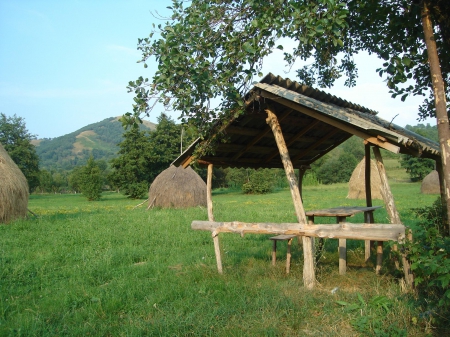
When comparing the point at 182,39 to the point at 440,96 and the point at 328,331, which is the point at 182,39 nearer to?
the point at 440,96

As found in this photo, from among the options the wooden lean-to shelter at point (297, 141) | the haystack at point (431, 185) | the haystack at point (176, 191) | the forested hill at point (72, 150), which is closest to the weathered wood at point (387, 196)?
the wooden lean-to shelter at point (297, 141)

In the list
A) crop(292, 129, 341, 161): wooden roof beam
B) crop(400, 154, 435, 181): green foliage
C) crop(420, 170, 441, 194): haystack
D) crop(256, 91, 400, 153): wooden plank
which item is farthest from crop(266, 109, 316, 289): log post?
crop(400, 154, 435, 181): green foliage

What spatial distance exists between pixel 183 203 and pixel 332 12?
17.3 meters

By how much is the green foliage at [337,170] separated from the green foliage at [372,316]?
54085 millimetres

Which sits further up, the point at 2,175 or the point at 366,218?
the point at 2,175

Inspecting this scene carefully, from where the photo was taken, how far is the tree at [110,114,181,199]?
3778cm

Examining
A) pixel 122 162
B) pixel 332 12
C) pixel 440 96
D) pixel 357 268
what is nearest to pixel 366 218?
pixel 357 268

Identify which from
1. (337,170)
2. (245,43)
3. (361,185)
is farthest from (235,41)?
(337,170)

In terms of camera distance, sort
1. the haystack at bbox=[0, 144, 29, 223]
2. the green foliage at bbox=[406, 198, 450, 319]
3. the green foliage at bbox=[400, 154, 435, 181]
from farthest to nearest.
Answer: the green foliage at bbox=[400, 154, 435, 181] → the haystack at bbox=[0, 144, 29, 223] → the green foliage at bbox=[406, 198, 450, 319]

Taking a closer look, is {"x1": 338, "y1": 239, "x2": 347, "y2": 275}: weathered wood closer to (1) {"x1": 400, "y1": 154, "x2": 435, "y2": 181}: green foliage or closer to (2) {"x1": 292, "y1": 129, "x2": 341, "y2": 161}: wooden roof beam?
(2) {"x1": 292, "y1": 129, "x2": 341, "y2": 161}: wooden roof beam

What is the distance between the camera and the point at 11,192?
12969mm

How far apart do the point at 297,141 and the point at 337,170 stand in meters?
53.0

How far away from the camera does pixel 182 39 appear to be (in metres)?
4.66

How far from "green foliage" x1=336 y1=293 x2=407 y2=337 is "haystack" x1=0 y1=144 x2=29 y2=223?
1171cm
